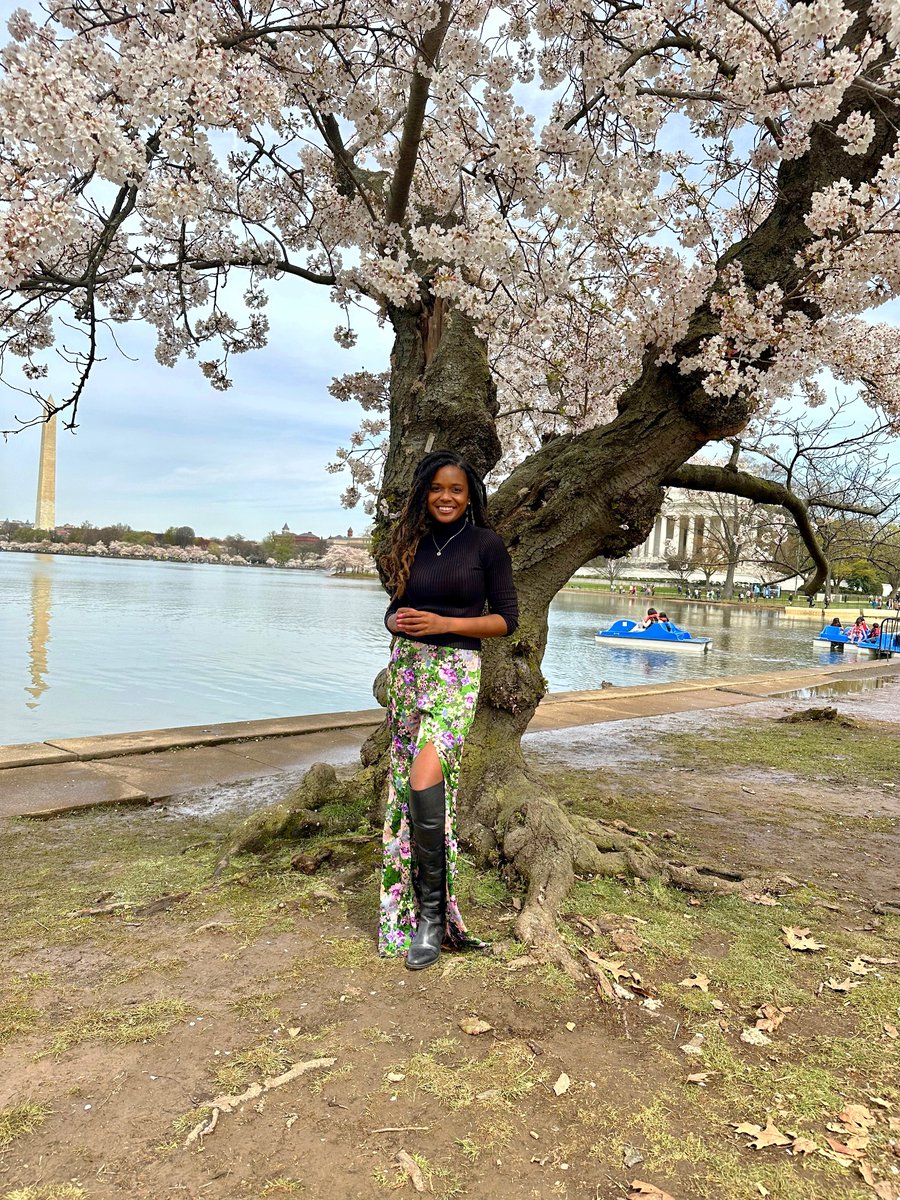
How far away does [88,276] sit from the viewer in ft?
12.8

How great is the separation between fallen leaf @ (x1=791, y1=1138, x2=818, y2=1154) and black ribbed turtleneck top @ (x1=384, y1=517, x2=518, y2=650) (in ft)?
6.25

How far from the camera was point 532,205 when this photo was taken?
4586 mm

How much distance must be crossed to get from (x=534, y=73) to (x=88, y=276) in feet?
12.7

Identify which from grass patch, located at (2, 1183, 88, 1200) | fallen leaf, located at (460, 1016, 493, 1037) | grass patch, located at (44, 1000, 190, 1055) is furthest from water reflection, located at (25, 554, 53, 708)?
grass patch, located at (2, 1183, 88, 1200)

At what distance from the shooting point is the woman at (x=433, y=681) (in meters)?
3.23

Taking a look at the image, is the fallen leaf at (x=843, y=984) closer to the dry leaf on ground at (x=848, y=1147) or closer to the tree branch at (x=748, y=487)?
the dry leaf on ground at (x=848, y=1147)

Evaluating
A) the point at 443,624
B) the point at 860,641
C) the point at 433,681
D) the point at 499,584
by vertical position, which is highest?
the point at 499,584

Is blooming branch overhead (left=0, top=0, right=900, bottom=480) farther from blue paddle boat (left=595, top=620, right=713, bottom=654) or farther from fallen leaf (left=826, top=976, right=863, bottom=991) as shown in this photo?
blue paddle boat (left=595, top=620, right=713, bottom=654)

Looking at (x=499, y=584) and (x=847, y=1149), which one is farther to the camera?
(x=499, y=584)

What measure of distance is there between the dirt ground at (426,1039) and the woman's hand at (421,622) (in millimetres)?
1333

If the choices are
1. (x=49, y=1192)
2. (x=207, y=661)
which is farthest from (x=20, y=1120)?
(x=207, y=661)

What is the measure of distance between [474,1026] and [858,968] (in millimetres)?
1709

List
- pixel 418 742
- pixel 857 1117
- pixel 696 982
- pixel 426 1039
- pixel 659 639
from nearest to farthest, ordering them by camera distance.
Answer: pixel 857 1117 → pixel 426 1039 → pixel 696 982 → pixel 418 742 → pixel 659 639

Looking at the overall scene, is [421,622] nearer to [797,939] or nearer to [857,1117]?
[857,1117]
